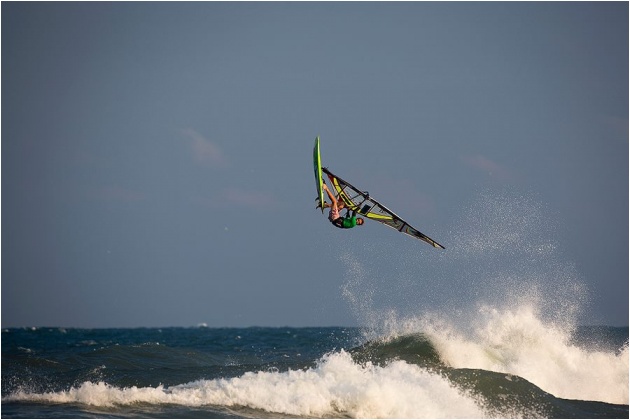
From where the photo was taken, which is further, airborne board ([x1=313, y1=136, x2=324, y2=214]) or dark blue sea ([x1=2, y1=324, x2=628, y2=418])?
airborne board ([x1=313, y1=136, x2=324, y2=214])

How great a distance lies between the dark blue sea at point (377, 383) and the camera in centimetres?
1216

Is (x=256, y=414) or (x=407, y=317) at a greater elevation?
(x=407, y=317)

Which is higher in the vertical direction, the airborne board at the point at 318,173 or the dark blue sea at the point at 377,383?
the airborne board at the point at 318,173

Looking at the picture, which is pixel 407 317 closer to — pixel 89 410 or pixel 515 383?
pixel 515 383

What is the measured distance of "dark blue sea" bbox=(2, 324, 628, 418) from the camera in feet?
39.9

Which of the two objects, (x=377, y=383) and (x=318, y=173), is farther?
(x=318, y=173)

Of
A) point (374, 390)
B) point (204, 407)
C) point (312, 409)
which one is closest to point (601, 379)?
point (374, 390)

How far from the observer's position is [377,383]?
41.0ft

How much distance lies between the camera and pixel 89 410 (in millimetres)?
12469

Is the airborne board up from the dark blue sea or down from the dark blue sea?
up

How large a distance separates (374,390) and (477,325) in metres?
6.20

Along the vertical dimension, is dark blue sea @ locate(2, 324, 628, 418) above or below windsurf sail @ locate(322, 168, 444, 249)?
below

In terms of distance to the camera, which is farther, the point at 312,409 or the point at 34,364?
the point at 34,364

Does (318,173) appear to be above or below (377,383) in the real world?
above
